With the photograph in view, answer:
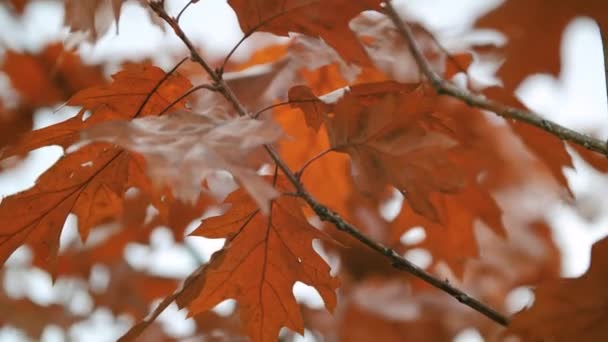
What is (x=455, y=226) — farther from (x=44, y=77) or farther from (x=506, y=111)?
(x=44, y=77)

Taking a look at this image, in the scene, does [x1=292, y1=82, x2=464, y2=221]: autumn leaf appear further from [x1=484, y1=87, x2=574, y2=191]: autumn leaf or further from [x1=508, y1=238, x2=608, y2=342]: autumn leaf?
[x1=484, y1=87, x2=574, y2=191]: autumn leaf

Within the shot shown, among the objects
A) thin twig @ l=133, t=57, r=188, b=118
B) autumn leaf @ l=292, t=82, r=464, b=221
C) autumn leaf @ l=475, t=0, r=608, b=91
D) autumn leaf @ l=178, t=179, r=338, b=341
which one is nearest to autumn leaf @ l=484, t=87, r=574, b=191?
autumn leaf @ l=475, t=0, r=608, b=91

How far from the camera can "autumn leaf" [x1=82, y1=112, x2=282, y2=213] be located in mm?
771

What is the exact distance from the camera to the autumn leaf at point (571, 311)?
0.92 metres

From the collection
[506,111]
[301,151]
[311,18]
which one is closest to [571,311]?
[506,111]

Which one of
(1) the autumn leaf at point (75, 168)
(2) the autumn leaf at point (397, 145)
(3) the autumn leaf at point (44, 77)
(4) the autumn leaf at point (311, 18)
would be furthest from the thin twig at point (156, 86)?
(3) the autumn leaf at point (44, 77)

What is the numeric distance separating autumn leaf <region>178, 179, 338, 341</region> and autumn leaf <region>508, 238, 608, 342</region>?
0.28 meters

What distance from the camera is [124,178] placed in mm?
1087

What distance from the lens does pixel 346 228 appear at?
1.08 metres

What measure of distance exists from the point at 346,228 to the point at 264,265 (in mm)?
132

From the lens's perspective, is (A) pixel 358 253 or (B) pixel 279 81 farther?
(A) pixel 358 253

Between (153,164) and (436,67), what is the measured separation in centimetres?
75

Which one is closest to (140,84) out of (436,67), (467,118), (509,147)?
(436,67)

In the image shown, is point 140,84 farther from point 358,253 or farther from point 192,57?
point 358,253
